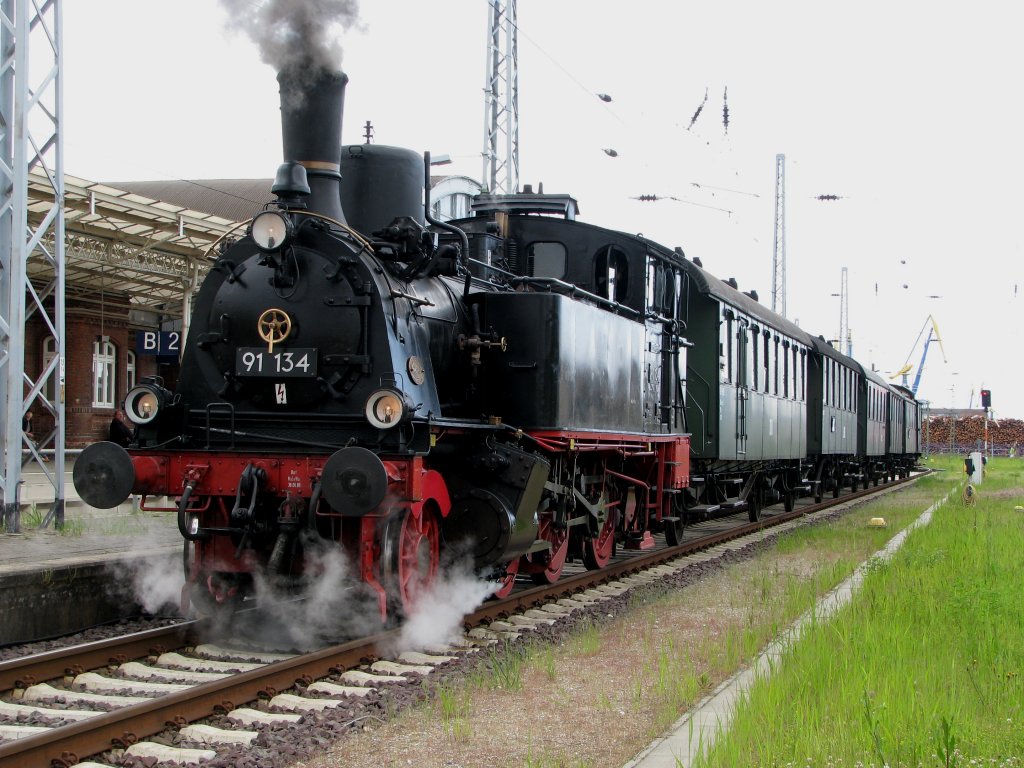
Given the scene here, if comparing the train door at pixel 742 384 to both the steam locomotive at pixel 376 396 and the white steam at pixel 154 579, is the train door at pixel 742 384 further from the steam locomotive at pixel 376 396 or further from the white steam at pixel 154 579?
the white steam at pixel 154 579

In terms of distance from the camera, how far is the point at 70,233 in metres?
18.0

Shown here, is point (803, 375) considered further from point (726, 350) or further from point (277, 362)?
point (277, 362)

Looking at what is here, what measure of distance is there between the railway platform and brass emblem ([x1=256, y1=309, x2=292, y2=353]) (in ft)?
7.12

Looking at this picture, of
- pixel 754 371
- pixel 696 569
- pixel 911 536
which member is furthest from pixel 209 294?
pixel 754 371

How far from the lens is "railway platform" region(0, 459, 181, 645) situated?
711cm

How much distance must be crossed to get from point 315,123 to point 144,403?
2.19 metres

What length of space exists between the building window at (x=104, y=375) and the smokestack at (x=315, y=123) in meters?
21.1

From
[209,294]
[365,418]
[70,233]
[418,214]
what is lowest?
[365,418]

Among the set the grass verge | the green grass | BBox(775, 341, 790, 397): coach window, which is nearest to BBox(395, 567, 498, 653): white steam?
the grass verge

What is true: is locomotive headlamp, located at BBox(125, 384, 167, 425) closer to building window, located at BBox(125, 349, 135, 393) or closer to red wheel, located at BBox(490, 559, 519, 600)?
red wheel, located at BBox(490, 559, 519, 600)

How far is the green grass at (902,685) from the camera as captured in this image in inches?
155

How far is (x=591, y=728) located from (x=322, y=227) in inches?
145

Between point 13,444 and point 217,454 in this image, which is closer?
point 217,454

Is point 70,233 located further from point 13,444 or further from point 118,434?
point 118,434
